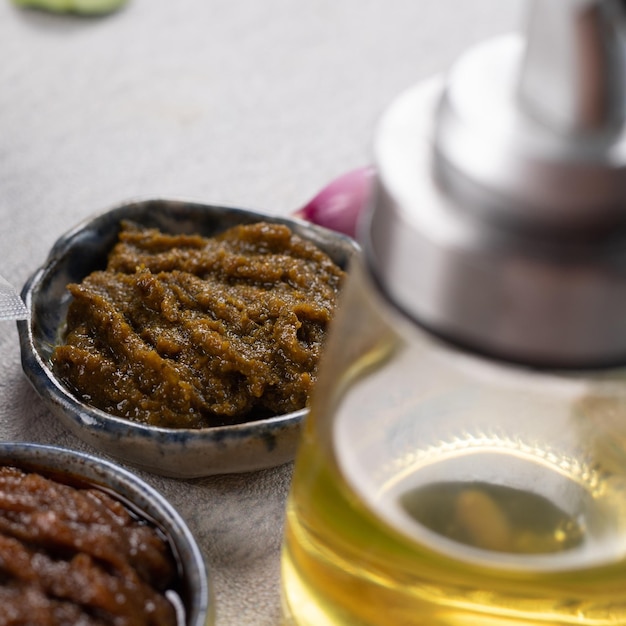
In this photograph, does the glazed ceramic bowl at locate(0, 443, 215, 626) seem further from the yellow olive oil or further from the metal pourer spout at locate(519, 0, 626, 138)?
the metal pourer spout at locate(519, 0, 626, 138)

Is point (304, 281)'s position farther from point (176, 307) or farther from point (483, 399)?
point (483, 399)

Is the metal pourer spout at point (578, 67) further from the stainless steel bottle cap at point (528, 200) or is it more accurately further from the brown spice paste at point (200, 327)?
the brown spice paste at point (200, 327)

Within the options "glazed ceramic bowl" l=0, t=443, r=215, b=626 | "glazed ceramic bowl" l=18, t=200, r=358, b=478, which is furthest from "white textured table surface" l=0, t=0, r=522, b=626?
"glazed ceramic bowl" l=0, t=443, r=215, b=626

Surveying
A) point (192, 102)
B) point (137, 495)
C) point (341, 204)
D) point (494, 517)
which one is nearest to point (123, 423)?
point (137, 495)

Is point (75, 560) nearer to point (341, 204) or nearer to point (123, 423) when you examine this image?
point (123, 423)

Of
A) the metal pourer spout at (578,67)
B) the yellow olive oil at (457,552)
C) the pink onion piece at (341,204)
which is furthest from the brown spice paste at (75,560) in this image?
the pink onion piece at (341,204)
